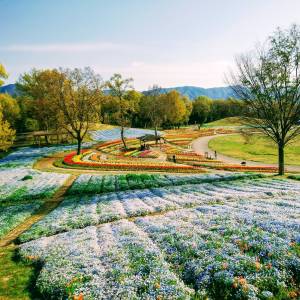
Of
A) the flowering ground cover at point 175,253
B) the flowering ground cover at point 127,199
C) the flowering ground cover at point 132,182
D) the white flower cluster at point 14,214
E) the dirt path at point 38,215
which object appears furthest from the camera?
the flowering ground cover at point 132,182

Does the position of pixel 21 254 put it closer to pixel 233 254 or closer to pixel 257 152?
pixel 233 254

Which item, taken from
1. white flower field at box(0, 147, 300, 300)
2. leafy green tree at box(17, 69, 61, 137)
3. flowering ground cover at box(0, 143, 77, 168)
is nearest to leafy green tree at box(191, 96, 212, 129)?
leafy green tree at box(17, 69, 61, 137)

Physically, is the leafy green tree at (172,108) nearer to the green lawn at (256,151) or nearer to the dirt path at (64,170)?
the green lawn at (256,151)

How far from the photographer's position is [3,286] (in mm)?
13047

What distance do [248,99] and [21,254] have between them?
31068mm

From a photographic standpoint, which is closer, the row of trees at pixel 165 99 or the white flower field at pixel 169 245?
the white flower field at pixel 169 245

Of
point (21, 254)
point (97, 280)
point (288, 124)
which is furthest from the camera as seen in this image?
point (288, 124)

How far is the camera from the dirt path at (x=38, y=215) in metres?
21.5

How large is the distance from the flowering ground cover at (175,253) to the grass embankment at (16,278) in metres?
0.53

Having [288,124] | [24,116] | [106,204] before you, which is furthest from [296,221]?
[24,116]

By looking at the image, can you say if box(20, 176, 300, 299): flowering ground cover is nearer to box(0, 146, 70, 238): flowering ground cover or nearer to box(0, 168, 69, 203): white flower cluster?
box(0, 146, 70, 238): flowering ground cover

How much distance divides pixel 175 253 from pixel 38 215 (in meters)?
17.9

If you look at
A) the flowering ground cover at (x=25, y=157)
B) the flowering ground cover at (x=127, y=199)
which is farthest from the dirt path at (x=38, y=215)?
the flowering ground cover at (x=25, y=157)

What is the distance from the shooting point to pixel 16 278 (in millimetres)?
13898
